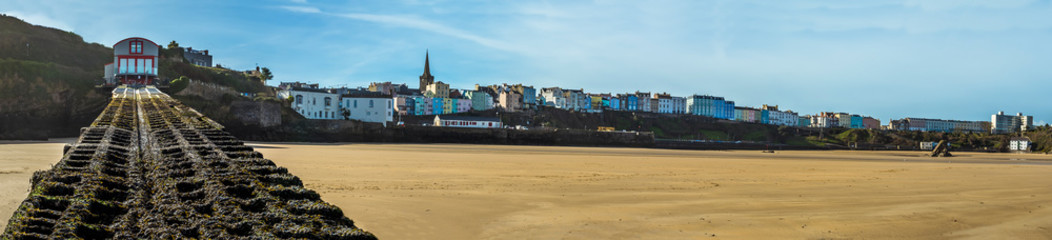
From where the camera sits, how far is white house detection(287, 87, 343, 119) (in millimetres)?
66500

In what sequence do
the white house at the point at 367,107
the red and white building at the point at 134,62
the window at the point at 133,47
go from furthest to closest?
the white house at the point at 367,107
the window at the point at 133,47
the red and white building at the point at 134,62

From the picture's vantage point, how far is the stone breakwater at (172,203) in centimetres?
326

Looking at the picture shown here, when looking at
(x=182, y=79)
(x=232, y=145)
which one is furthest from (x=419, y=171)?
(x=182, y=79)

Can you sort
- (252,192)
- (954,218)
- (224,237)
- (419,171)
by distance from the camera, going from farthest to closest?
(419,171), (954,218), (252,192), (224,237)

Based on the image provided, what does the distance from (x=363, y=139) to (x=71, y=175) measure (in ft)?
131

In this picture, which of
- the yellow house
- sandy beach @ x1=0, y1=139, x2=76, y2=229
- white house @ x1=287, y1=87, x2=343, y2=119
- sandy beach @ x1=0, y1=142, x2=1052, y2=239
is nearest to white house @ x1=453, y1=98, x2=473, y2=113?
the yellow house

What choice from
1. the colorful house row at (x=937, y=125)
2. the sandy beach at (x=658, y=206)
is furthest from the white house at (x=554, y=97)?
the sandy beach at (x=658, y=206)

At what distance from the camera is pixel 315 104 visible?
2685 inches

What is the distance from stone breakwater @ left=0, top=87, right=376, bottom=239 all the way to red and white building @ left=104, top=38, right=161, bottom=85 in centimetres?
4600

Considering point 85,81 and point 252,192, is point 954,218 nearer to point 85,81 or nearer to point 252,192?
point 252,192

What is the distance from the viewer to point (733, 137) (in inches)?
4638

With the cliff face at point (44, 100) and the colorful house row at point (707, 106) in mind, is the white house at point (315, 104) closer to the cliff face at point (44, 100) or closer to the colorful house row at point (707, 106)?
the cliff face at point (44, 100)

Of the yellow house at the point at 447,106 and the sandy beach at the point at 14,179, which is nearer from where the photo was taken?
the sandy beach at the point at 14,179

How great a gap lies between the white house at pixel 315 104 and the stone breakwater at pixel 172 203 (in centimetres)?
6308
